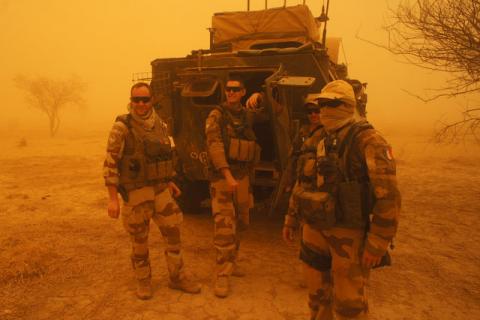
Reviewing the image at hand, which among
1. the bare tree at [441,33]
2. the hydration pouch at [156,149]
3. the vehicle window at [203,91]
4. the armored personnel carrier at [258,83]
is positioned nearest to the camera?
the hydration pouch at [156,149]

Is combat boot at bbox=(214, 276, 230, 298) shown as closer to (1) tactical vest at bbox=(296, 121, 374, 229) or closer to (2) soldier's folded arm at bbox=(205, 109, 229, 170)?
(2) soldier's folded arm at bbox=(205, 109, 229, 170)

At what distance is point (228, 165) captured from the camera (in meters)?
3.38

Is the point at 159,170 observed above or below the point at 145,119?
below

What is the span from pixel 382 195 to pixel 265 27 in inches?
176

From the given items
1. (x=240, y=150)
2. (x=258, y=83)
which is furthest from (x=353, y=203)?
(x=258, y=83)

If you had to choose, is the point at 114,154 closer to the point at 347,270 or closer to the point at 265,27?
the point at 347,270

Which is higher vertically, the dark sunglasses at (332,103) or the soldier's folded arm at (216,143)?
the dark sunglasses at (332,103)

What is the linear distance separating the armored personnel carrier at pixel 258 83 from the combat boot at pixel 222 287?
1.03m

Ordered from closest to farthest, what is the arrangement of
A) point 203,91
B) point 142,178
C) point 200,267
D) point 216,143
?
point 142,178, point 216,143, point 200,267, point 203,91

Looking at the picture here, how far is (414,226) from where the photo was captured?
16.9ft

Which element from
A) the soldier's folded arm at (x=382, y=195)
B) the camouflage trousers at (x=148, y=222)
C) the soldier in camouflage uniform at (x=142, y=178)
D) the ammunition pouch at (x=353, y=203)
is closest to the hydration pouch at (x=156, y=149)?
the soldier in camouflage uniform at (x=142, y=178)

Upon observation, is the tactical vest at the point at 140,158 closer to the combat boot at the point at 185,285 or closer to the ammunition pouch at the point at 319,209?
the combat boot at the point at 185,285

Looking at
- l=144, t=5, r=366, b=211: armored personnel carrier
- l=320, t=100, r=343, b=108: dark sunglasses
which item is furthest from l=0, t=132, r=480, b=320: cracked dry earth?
l=320, t=100, r=343, b=108: dark sunglasses

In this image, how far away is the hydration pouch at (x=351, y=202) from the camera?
1.99 meters
